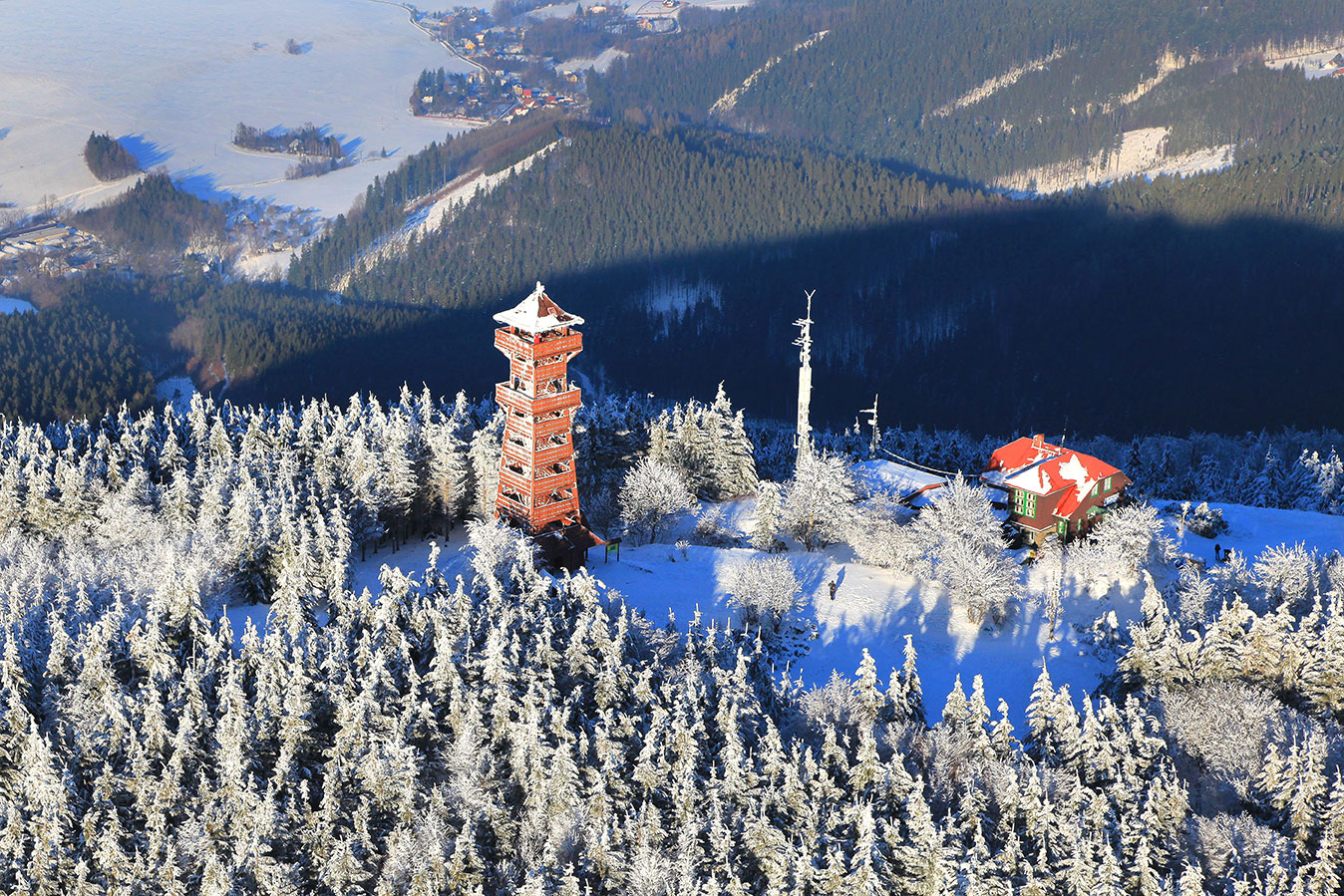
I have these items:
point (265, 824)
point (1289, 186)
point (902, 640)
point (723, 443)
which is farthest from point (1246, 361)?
point (265, 824)

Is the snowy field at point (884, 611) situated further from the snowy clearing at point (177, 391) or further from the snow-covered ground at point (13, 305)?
the snow-covered ground at point (13, 305)

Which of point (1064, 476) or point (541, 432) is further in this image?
point (1064, 476)

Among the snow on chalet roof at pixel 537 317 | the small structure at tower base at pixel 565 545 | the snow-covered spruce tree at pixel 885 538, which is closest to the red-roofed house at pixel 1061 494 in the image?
the snow-covered spruce tree at pixel 885 538

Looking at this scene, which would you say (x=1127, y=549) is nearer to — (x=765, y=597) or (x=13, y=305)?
(x=765, y=597)

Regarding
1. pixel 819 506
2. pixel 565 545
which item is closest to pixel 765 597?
pixel 565 545

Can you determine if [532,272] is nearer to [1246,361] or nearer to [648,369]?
[648,369]

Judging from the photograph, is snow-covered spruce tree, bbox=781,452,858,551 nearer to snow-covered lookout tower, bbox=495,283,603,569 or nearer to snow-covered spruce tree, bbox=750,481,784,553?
snow-covered spruce tree, bbox=750,481,784,553
